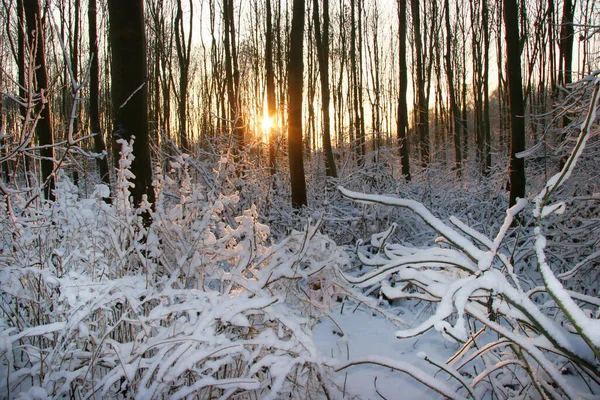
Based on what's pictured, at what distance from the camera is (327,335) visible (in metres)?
2.99

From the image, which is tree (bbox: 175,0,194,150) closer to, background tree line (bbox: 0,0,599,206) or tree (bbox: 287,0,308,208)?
background tree line (bbox: 0,0,599,206)

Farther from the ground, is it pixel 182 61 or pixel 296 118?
pixel 182 61

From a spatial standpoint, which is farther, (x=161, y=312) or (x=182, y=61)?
(x=182, y=61)

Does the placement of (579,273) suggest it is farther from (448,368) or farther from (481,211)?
(481,211)

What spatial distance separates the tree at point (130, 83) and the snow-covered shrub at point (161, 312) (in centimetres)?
86

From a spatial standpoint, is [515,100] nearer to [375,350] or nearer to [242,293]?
[375,350]

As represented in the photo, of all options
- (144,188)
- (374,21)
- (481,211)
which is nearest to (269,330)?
(144,188)

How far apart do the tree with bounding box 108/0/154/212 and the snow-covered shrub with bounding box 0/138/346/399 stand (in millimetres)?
860

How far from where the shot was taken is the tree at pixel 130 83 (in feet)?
10.7

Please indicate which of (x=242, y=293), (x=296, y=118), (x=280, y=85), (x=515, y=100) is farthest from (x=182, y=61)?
(x=242, y=293)

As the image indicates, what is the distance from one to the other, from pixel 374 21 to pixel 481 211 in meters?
18.3

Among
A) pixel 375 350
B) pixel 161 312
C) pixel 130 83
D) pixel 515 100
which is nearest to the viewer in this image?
pixel 161 312

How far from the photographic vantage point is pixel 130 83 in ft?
11.0

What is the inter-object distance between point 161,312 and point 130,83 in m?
2.61
